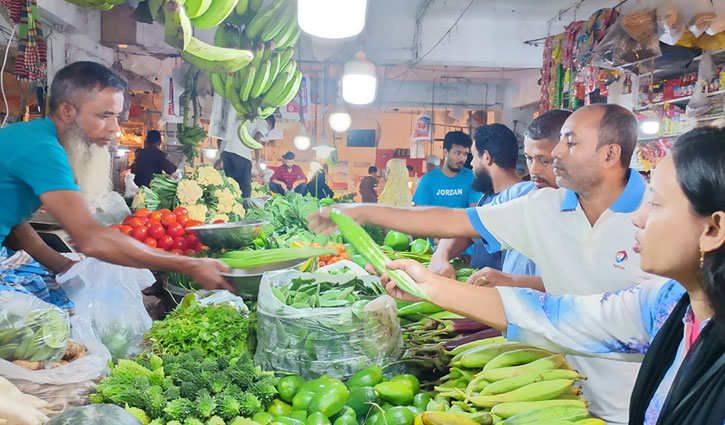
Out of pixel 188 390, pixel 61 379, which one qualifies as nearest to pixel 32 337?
pixel 61 379

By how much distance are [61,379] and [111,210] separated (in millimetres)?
2071

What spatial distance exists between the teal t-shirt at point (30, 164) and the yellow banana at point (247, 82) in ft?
6.06

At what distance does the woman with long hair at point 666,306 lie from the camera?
1.17 meters

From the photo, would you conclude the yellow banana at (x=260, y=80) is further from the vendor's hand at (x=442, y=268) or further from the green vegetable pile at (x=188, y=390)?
the green vegetable pile at (x=188, y=390)

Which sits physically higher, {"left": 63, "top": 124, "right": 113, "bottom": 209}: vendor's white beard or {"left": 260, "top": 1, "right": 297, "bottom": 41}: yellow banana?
{"left": 260, "top": 1, "right": 297, "bottom": 41}: yellow banana

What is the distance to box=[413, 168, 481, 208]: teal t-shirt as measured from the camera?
5711 millimetres

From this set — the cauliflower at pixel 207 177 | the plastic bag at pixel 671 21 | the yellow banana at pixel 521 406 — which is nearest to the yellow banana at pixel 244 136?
the cauliflower at pixel 207 177

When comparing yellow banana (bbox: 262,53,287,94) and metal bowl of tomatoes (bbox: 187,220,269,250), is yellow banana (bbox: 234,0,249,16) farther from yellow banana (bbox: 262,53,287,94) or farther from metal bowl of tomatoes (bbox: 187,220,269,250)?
metal bowl of tomatoes (bbox: 187,220,269,250)

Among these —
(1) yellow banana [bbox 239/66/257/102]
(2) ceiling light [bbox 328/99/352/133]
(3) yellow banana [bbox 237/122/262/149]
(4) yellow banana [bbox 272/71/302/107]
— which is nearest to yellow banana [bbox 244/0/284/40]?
(1) yellow banana [bbox 239/66/257/102]

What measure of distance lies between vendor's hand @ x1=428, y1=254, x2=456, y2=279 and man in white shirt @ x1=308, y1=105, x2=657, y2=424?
754 millimetres

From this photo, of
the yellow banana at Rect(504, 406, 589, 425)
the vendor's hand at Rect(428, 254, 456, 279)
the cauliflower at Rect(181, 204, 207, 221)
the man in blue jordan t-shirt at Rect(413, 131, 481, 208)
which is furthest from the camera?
the man in blue jordan t-shirt at Rect(413, 131, 481, 208)

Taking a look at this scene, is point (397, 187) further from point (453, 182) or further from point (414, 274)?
point (414, 274)

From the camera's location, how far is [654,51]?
473cm

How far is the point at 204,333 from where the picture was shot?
6.83 feet
